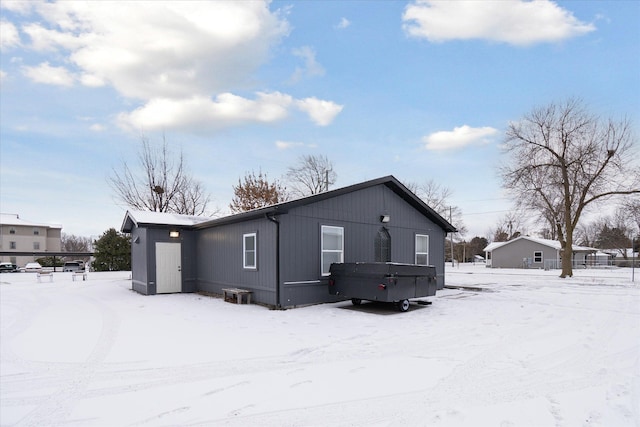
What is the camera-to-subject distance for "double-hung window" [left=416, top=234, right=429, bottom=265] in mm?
14602

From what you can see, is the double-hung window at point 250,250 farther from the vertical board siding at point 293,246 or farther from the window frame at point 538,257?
the window frame at point 538,257

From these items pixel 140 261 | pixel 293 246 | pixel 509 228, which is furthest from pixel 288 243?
pixel 509 228

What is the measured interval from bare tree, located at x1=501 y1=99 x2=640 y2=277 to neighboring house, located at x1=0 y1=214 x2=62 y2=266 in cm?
5275

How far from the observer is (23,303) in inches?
456

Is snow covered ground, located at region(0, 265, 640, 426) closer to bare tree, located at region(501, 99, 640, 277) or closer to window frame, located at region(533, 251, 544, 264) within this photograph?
bare tree, located at region(501, 99, 640, 277)

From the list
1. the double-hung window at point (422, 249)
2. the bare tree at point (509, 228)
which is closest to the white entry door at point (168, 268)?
the double-hung window at point (422, 249)

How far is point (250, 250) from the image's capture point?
11328 millimetres

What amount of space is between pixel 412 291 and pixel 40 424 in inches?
318

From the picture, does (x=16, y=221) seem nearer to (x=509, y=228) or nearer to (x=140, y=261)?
(x=140, y=261)

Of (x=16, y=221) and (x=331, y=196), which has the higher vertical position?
(x=331, y=196)

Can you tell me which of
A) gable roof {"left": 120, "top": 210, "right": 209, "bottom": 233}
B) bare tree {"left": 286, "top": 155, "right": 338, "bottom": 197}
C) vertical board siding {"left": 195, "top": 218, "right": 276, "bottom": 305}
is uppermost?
bare tree {"left": 286, "top": 155, "right": 338, "bottom": 197}

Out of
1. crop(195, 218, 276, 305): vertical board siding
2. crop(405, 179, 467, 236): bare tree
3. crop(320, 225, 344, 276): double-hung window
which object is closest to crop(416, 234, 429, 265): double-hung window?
crop(320, 225, 344, 276): double-hung window

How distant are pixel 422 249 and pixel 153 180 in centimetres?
2132

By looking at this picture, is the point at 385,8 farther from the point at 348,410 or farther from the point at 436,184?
the point at 436,184
